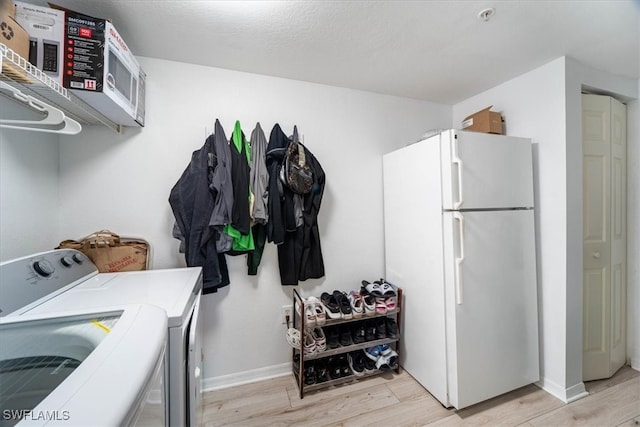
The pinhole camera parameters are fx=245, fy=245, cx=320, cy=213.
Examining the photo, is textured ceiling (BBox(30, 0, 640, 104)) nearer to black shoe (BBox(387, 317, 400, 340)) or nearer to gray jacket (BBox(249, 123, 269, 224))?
gray jacket (BBox(249, 123, 269, 224))

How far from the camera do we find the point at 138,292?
1050 mm

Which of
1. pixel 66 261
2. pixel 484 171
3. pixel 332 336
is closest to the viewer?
pixel 66 261

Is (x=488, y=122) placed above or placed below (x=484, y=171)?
above

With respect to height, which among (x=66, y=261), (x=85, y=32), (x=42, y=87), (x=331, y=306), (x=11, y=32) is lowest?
(x=331, y=306)

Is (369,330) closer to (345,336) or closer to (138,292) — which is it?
(345,336)

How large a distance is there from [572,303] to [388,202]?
1358 mm

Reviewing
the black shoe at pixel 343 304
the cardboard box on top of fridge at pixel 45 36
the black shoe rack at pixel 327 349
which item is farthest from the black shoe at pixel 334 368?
the cardboard box on top of fridge at pixel 45 36

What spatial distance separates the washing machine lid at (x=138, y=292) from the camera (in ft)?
2.91

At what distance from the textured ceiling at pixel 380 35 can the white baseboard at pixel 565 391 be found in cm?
217

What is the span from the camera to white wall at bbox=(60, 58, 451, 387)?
1.53 meters

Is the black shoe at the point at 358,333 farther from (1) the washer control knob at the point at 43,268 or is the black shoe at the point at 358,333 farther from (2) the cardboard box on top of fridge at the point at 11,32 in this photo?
(2) the cardboard box on top of fridge at the point at 11,32

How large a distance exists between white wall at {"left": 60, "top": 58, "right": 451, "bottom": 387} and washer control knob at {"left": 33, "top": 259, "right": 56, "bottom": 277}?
54 centimetres

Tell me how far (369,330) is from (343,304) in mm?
317

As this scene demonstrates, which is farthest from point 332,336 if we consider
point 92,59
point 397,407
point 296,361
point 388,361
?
point 92,59
